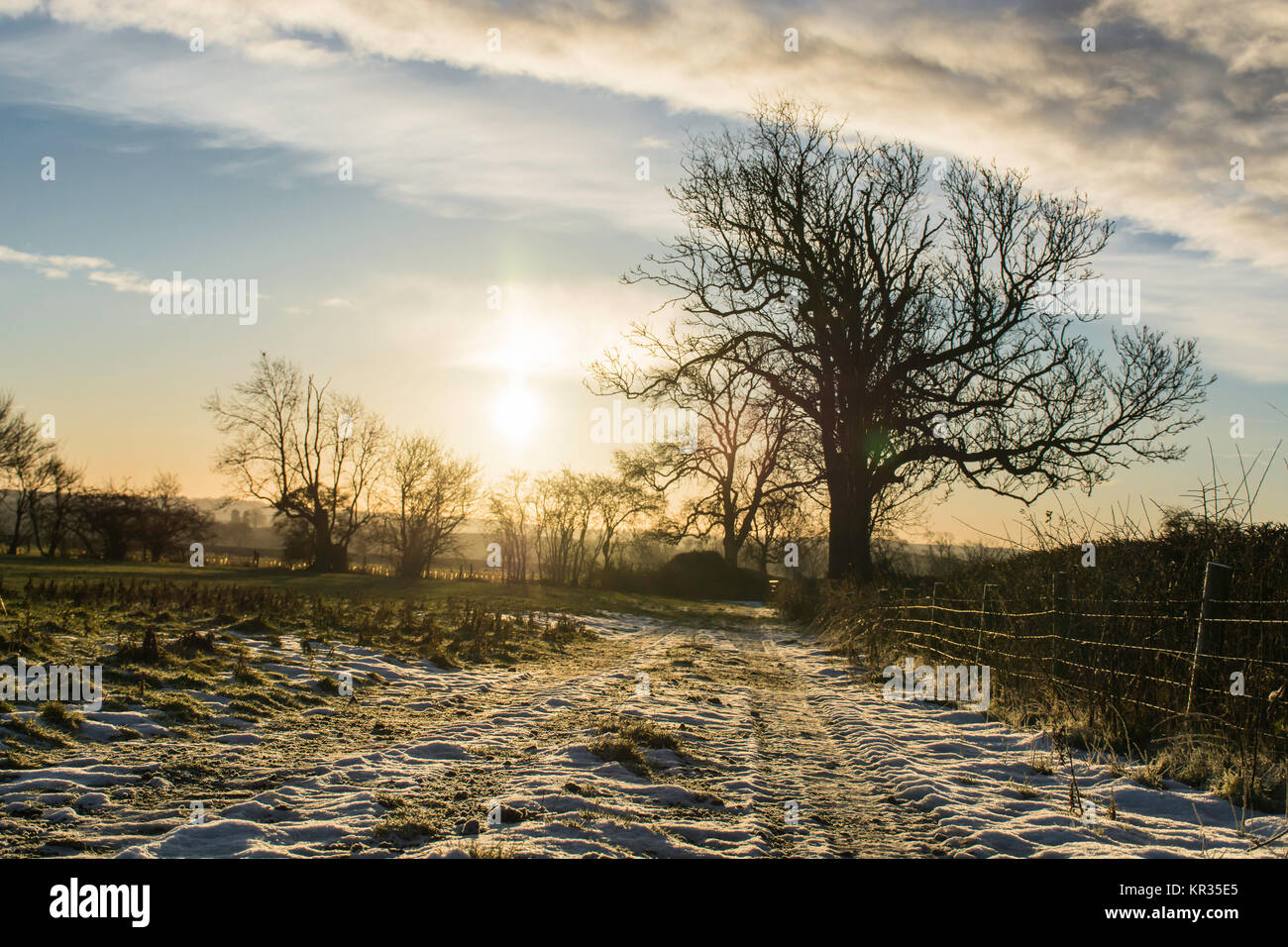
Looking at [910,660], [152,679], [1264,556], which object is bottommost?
[910,660]

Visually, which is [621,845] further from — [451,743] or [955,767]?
[955,767]

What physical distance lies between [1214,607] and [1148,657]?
0.86 metres

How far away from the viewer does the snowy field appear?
4.15 meters

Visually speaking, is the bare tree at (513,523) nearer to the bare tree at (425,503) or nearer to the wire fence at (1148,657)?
the bare tree at (425,503)

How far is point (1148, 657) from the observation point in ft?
23.0

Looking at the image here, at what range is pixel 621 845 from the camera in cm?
417

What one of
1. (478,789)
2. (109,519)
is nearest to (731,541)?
(478,789)

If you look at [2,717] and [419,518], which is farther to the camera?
[419,518]

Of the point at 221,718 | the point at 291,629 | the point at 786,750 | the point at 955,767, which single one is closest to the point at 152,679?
the point at 221,718

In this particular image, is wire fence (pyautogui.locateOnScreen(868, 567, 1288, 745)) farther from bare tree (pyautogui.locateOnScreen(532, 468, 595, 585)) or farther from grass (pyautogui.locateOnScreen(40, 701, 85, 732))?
bare tree (pyautogui.locateOnScreen(532, 468, 595, 585))

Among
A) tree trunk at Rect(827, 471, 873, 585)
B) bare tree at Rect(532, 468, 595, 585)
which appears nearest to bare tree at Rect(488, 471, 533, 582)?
bare tree at Rect(532, 468, 595, 585)
